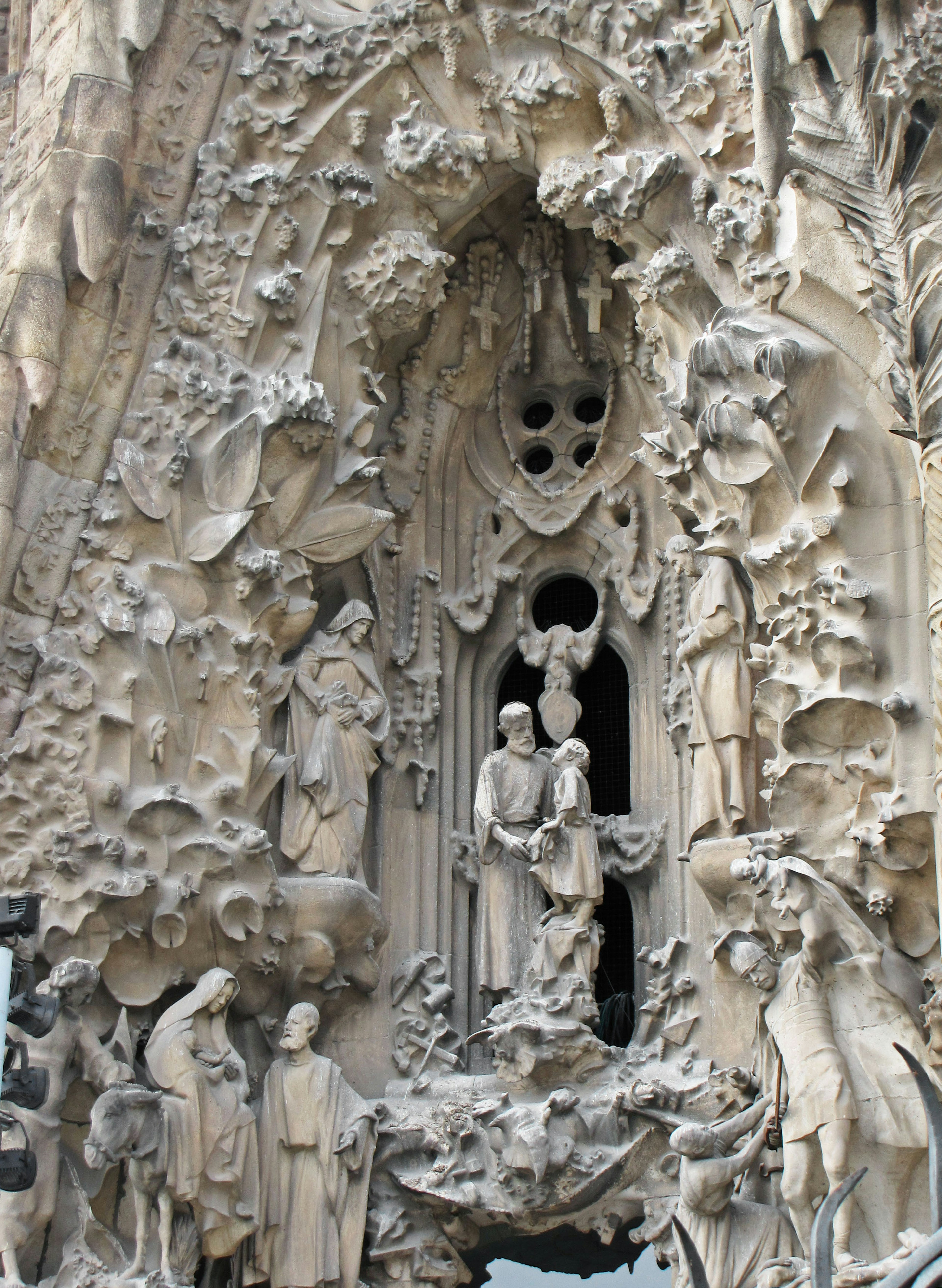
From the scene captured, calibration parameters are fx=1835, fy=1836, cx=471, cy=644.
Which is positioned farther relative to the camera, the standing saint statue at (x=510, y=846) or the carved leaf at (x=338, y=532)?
the carved leaf at (x=338, y=532)

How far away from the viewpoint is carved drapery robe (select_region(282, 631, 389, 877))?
8.79m

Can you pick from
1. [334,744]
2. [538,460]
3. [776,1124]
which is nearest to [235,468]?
[334,744]

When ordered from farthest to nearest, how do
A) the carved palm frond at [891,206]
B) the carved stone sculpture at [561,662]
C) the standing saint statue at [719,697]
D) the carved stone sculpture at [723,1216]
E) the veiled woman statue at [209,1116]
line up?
1. the carved stone sculpture at [561,662]
2. the standing saint statue at [719,697]
3. the veiled woman statue at [209,1116]
4. the carved stone sculpture at [723,1216]
5. the carved palm frond at [891,206]

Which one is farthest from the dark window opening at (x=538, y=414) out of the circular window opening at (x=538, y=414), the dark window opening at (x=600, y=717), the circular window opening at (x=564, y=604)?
the dark window opening at (x=600, y=717)

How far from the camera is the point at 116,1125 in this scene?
7.57 m

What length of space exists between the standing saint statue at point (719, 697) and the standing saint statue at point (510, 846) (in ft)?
2.82

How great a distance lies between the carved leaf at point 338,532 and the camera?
904 centimetres

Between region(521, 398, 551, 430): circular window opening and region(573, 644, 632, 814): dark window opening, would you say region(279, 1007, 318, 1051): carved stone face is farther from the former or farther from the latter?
region(521, 398, 551, 430): circular window opening

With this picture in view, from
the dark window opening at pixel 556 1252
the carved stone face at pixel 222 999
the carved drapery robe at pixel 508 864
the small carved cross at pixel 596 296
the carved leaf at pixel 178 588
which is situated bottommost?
the dark window opening at pixel 556 1252

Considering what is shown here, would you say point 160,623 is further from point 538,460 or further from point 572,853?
point 538,460

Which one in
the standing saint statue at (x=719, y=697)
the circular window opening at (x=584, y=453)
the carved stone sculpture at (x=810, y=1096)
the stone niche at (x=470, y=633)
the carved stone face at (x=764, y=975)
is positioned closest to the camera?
the carved stone sculpture at (x=810, y=1096)

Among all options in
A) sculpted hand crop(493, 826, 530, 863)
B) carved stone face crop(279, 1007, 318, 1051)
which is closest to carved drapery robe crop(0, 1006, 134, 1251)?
carved stone face crop(279, 1007, 318, 1051)

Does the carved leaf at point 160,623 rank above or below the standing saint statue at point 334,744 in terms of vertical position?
above

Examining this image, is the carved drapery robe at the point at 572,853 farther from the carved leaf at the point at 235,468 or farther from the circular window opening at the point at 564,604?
the carved leaf at the point at 235,468
